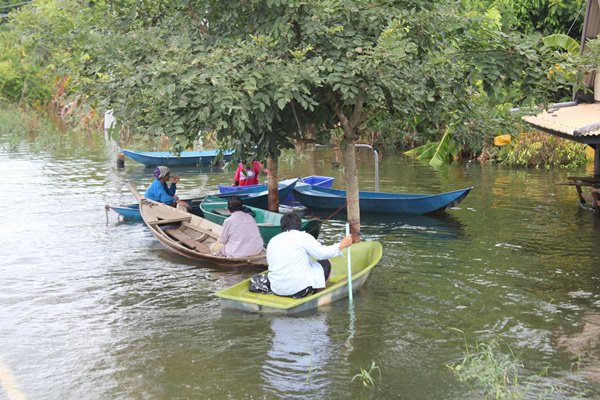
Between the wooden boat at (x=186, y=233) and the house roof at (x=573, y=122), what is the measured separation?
5.73m

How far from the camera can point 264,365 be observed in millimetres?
8039

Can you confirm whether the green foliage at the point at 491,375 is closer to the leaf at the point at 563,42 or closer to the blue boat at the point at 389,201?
the blue boat at the point at 389,201

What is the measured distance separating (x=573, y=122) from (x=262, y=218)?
6.19 m

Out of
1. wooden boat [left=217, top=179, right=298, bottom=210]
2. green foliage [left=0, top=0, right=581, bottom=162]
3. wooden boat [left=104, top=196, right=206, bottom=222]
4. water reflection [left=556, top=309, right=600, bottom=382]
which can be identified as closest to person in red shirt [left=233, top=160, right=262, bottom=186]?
wooden boat [left=217, top=179, right=298, bottom=210]

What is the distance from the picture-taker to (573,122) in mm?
14602

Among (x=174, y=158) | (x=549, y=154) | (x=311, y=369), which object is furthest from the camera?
(x=174, y=158)

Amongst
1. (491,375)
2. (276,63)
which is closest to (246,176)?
(276,63)

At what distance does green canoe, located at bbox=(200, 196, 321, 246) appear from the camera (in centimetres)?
1291

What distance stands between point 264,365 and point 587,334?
3.79m

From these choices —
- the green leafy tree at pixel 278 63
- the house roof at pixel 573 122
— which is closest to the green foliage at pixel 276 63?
the green leafy tree at pixel 278 63

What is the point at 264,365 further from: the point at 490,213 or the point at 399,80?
the point at 490,213

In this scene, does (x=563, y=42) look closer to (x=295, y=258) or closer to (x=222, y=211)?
(x=222, y=211)

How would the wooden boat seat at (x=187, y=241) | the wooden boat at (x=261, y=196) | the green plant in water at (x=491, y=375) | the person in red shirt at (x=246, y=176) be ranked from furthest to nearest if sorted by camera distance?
the person in red shirt at (x=246, y=176) → the wooden boat at (x=261, y=196) → the wooden boat seat at (x=187, y=241) → the green plant in water at (x=491, y=375)

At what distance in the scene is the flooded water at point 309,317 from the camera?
24.9 feet
